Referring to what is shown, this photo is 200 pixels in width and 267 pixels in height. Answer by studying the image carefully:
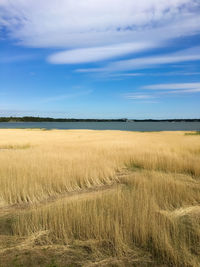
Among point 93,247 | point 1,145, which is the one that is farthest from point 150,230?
point 1,145

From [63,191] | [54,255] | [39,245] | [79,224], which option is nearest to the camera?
[54,255]

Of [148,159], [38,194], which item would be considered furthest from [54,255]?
[148,159]

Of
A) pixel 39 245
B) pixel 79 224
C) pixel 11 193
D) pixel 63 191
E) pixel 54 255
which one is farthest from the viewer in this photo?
pixel 63 191

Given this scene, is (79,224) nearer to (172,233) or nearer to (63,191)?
(172,233)

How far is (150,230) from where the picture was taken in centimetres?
397

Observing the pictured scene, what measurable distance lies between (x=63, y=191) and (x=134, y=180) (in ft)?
7.90

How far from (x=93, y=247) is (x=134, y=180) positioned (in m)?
4.20

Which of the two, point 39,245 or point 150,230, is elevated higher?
point 150,230

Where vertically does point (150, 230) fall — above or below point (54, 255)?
above

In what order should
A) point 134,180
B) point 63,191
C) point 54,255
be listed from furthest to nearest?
point 134,180
point 63,191
point 54,255

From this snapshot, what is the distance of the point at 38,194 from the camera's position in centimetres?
655

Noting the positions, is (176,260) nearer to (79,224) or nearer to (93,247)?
(93,247)

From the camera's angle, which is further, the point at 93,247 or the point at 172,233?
the point at 172,233

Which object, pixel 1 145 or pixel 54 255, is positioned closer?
pixel 54 255
